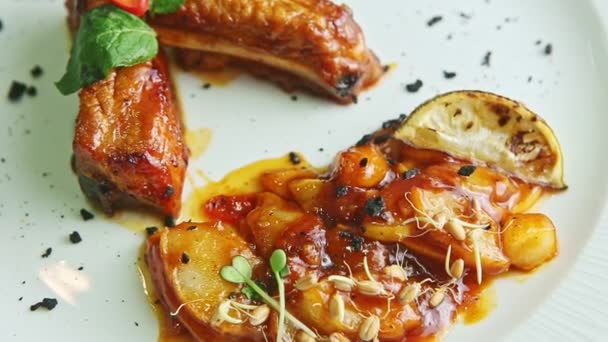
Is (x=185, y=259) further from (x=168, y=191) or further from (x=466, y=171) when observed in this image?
(x=466, y=171)

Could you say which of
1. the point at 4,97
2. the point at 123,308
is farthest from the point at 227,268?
the point at 4,97

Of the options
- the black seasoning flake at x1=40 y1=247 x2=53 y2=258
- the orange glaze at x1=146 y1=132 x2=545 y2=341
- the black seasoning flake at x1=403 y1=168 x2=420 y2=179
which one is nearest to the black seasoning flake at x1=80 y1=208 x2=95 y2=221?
the black seasoning flake at x1=40 y1=247 x2=53 y2=258

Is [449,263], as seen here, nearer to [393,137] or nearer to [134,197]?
[393,137]

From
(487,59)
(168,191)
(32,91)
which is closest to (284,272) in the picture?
(168,191)

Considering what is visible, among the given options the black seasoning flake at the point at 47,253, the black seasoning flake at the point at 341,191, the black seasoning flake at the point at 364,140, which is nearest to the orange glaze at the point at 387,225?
the black seasoning flake at the point at 341,191

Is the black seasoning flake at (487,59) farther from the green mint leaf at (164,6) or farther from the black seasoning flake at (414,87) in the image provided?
the green mint leaf at (164,6)
